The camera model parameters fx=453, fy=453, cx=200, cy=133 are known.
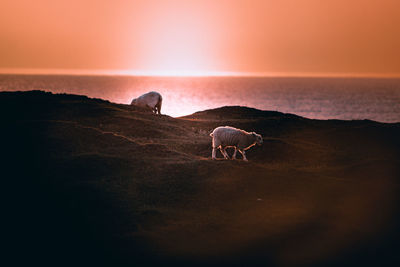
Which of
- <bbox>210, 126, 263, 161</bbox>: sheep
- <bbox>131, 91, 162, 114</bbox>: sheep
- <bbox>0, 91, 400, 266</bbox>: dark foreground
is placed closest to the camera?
<bbox>0, 91, 400, 266</bbox>: dark foreground

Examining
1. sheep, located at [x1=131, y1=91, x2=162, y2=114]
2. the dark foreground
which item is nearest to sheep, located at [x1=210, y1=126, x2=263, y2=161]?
the dark foreground

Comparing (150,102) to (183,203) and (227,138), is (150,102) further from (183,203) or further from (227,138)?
(183,203)

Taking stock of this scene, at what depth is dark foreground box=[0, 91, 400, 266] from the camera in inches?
521

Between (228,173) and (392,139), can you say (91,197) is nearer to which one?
(228,173)

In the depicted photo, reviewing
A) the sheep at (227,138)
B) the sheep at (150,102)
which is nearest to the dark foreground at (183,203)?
the sheep at (227,138)

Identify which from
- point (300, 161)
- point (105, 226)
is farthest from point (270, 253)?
point (300, 161)

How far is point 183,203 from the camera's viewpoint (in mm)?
16719

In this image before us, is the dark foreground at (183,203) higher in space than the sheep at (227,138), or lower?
lower

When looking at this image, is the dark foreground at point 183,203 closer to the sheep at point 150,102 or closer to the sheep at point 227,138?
the sheep at point 227,138

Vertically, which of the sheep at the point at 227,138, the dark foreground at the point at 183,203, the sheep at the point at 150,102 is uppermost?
the sheep at the point at 150,102

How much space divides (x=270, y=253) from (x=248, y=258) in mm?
743

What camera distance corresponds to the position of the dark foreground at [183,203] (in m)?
13.2

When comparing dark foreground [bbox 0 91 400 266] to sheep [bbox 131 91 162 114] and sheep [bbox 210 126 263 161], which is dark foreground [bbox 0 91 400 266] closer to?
sheep [bbox 210 126 263 161]

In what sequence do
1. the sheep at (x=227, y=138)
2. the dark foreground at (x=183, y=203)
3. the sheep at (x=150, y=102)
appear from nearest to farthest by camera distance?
the dark foreground at (x=183, y=203)
the sheep at (x=227, y=138)
the sheep at (x=150, y=102)
